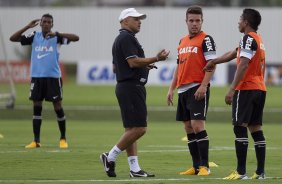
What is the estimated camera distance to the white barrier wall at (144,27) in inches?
2507

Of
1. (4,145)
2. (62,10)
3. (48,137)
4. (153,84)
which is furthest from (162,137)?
(62,10)

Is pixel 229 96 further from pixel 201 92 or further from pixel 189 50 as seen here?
pixel 189 50

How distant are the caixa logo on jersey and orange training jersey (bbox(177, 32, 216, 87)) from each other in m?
36.6

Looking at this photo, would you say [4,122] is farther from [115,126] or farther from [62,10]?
[62,10]

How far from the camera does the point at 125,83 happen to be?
13508 millimetres

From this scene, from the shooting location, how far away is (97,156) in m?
16.7

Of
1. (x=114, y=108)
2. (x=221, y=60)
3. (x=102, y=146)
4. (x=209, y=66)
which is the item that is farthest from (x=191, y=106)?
(x=114, y=108)

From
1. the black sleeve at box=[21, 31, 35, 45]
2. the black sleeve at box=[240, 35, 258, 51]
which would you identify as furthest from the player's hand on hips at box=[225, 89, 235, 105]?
the black sleeve at box=[21, 31, 35, 45]

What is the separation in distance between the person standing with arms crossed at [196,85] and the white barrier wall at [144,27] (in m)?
48.9

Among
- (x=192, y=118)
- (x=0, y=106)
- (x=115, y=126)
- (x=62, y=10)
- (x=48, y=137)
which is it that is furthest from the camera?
(x=62, y=10)

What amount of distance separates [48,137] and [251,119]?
972 cm

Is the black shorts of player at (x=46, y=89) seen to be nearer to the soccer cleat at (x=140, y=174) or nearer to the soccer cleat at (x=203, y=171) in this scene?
the soccer cleat at (x=140, y=174)

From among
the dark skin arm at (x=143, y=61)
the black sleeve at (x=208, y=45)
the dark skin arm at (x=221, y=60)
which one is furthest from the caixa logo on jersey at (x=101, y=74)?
the dark skin arm at (x=143, y=61)

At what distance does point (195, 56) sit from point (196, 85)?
0.44 meters
